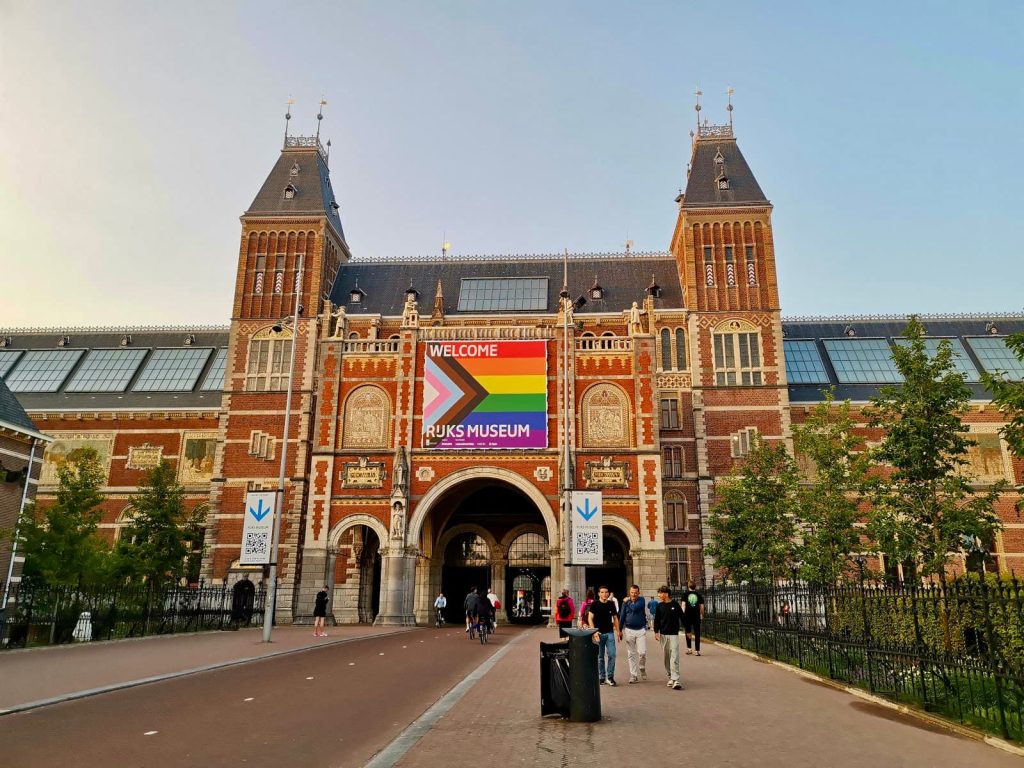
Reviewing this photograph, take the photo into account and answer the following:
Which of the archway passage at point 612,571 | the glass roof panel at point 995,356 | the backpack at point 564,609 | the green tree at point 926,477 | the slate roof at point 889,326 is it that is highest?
the slate roof at point 889,326

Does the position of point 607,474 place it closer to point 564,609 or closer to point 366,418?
point 366,418

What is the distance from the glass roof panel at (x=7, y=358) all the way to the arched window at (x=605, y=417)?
43322 mm

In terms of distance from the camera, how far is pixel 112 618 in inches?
891

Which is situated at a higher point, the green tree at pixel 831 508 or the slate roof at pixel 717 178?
the slate roof at pixel 717 178

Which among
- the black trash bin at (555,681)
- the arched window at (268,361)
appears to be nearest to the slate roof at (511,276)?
the arched window at (268,361)

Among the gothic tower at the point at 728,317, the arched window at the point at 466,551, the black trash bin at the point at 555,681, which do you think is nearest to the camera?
the black trash bin at the point at 555,681

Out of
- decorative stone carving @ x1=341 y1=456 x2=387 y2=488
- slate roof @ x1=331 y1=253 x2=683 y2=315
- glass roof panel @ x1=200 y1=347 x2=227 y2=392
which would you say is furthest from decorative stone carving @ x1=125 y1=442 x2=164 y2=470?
decorative stone carving @ x1=341 y1=456 x2=387 y2=488

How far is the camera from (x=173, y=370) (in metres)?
52.9

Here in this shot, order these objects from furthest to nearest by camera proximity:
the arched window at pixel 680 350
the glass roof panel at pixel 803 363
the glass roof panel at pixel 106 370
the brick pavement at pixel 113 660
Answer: the glass roof panel at pixel 106 370 < the glass roof panel at pixel 803 363 < the arched window at pixel 680 350 < the brick pavement at pixel 113 660

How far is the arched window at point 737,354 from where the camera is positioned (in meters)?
43.3

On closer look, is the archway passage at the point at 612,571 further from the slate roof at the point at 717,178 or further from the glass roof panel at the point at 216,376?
the glass roof panel at the point at 216,376

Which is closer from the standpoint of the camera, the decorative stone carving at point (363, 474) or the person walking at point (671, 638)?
the person walking at point (671, 638)

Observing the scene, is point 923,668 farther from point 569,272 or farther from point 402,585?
point 569,272

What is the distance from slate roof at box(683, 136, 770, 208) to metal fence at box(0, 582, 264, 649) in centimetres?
3520
